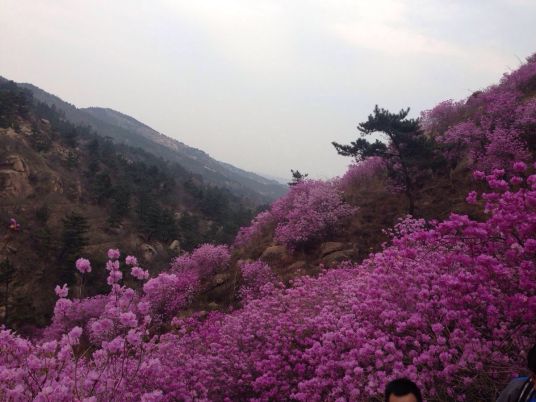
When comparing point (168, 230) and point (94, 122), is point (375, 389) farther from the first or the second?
point (94, 122)

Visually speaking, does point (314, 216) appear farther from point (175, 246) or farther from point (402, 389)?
point (175, 246)

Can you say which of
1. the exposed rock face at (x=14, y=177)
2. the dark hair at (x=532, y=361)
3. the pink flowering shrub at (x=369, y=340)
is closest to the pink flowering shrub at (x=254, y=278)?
the pink flowering shrub at (x=369, y=340)

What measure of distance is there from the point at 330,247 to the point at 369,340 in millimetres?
8607

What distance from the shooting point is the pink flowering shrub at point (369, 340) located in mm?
4465

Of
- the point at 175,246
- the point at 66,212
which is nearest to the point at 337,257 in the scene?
the point at 175,246

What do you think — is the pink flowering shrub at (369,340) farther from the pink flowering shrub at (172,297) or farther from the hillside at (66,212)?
the hillside at (66,212)

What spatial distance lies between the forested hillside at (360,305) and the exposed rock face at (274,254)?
0.07 meters

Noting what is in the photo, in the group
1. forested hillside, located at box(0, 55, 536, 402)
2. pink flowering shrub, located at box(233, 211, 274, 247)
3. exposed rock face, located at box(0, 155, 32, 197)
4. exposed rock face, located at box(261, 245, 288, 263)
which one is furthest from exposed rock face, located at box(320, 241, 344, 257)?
exposed rock face, located at box(0, 155, 32, 197)

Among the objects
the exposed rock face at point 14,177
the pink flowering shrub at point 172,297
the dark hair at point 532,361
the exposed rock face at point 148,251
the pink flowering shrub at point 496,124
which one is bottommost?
the exposed rock face at point 148,251

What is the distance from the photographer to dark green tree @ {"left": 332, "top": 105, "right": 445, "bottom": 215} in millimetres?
14484

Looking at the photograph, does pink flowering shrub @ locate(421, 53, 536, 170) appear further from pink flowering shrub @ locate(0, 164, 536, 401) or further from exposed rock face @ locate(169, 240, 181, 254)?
exposed rock face @ locate(169, 240, 181, 254)

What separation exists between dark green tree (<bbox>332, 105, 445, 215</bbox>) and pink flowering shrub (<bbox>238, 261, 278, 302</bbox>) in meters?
5.61

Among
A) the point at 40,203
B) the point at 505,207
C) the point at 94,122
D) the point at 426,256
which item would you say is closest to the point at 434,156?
the point at 426,256

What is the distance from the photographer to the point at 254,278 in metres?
14.1
